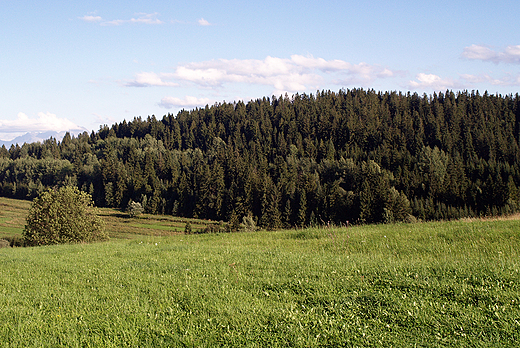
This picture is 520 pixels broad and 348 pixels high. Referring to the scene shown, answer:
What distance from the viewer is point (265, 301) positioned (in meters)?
8.19

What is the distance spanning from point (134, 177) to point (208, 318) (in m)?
158

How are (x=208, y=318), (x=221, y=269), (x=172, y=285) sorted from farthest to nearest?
(x=221, y=269), (x=172, y=285), (x=208, y=318)

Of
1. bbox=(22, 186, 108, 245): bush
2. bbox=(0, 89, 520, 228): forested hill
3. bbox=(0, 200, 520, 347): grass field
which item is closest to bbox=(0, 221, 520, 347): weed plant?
bbox=(0, 200, 520, 347): grass field

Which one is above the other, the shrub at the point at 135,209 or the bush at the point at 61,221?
the bush at the point at 61,221

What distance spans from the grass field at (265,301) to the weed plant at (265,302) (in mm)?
28

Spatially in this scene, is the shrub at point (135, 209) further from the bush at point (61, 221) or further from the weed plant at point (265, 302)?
the weed plant at point (265, 302)

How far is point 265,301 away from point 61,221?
33350mm

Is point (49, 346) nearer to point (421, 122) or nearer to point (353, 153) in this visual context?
point (353, 153)

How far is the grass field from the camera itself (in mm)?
6605

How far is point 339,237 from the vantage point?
1656cm

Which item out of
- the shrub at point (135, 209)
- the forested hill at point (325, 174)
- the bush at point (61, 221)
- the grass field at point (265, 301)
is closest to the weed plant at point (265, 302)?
the grass field at point (265, 301)

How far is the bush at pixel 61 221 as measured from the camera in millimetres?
33594

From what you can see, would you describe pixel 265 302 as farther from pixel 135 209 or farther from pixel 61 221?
pixel 135 209

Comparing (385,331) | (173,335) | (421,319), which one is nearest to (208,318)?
(173,335)
